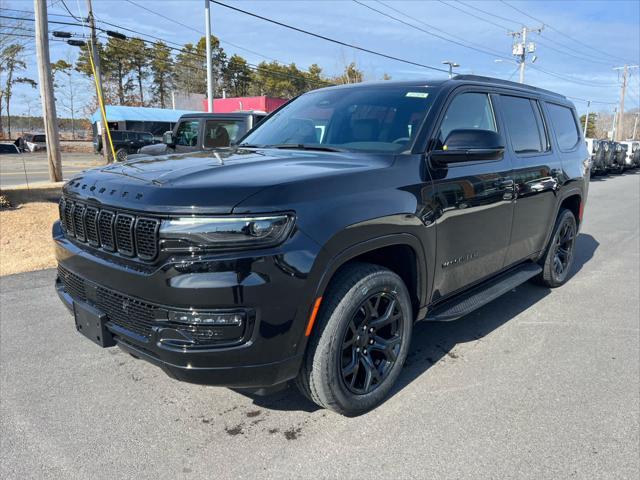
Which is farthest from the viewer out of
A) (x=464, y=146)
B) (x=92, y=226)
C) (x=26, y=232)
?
(x=26, y=232)

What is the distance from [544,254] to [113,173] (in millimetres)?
4212

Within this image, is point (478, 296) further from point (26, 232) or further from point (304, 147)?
point (26, 232)

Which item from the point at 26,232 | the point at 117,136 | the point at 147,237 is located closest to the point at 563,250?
the point at 147,237

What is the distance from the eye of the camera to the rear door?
13.3 feet

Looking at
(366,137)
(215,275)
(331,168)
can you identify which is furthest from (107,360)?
(366,137)

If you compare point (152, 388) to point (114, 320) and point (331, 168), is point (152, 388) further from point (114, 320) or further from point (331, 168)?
point (331, 168)

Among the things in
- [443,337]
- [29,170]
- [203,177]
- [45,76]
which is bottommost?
[29,170]

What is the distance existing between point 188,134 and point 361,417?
26.8ft

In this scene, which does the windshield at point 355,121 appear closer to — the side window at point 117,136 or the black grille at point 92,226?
the black grille at point 92,226

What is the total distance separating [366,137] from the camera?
3.36m

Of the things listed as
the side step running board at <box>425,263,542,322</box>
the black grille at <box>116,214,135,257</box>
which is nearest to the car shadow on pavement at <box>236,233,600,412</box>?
the side step running board at <box>425,263,542,322</box>

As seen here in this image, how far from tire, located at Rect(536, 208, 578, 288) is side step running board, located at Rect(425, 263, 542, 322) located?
0.55 metres

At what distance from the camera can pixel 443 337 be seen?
4.06 m

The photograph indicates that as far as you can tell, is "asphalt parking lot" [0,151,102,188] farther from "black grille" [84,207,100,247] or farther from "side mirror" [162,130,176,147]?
"black grille" [84,207,100,247]
